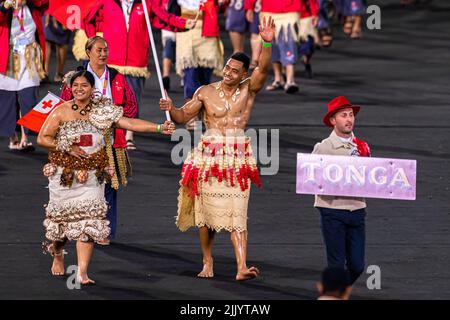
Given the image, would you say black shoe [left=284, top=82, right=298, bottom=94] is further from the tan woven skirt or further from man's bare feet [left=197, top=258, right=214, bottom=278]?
man's bare feet [left=197, top=258, right=214, bottom=278]

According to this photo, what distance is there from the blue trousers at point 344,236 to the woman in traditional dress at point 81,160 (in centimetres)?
153

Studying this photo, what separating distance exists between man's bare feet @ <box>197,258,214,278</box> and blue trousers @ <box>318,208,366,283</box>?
1275 mm

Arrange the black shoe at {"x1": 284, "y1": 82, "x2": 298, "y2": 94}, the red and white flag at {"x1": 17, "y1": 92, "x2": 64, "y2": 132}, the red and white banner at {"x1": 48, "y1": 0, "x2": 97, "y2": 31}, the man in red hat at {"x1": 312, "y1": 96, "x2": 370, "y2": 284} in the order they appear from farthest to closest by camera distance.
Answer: the black shoe at {"x1": 284, "y1": 82, "x2": 298, "y2": 94}
the red and white banner at {"x1": 48, "y1": 0, "x2": 97, "y2": 31}
the red and white flag at {"x1": 17, "y1": 92, "x2": 64, "y2": 132}
the man in red hat at {"x1": 312, "y1": 96, "x2": 370, "y2": 284}

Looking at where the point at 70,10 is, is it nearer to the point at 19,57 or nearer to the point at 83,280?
the point at 19,57

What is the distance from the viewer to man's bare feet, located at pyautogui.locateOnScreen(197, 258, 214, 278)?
1239cm

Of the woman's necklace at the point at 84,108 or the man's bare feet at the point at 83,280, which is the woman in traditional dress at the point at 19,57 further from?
the man's bare feet at the point at 83,280

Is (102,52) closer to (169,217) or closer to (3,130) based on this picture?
(169,217)

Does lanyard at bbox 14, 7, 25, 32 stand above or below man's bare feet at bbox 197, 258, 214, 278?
above

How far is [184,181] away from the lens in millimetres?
Answer: 12602

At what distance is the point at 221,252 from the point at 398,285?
6.18 feet

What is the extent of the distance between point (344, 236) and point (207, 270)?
4.72 ft

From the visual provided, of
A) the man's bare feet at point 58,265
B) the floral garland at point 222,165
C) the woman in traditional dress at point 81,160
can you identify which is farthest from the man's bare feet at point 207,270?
the man's bare feet at point 58,265

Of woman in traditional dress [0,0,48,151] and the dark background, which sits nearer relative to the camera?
the dark background

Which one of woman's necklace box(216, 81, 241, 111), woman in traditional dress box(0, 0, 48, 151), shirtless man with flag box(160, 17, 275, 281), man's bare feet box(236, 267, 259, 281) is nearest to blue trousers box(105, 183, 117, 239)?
shirtless man with flag box(160, 17, 275, 281)
